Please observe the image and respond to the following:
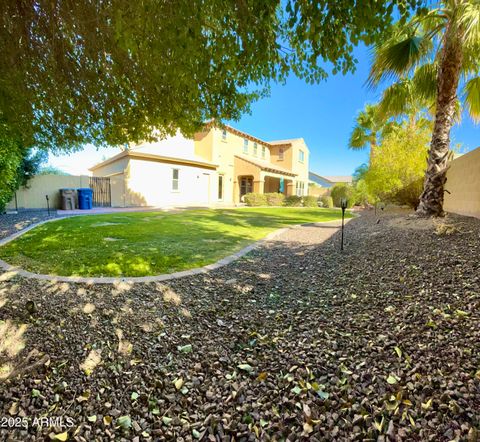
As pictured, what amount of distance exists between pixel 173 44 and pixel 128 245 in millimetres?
5065

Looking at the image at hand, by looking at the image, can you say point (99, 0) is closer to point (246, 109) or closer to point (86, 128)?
point (86, 128)

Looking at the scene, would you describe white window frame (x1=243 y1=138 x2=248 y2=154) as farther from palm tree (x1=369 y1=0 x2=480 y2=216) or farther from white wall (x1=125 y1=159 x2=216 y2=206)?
palm tree (x1=369 y1=0 x2=480 y2=216)

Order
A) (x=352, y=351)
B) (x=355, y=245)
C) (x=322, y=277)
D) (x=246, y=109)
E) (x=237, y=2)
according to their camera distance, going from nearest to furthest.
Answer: (x=352, y=351) → (x=237, y=2) → (x=322, y=277) → (x=246, y=109) → (x=355, y=245)

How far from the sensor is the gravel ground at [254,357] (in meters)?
1.83

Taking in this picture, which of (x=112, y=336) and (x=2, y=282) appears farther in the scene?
(x=2, y=282)

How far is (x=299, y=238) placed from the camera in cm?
836

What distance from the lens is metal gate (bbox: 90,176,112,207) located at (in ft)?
56.6

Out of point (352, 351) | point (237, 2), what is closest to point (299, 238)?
point (352, 351)

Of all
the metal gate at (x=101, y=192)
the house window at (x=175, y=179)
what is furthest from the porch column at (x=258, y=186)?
the metal gate at (x=101, y=192)

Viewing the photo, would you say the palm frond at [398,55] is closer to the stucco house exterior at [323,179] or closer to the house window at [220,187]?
the house window at [220,187]

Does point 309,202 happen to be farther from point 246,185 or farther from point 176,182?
point 176,182

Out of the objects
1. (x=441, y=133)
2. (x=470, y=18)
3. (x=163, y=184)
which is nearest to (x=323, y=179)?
(x=163, y=184)

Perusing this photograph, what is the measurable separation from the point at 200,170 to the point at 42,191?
10401 millimetres

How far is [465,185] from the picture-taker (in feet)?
28.1
